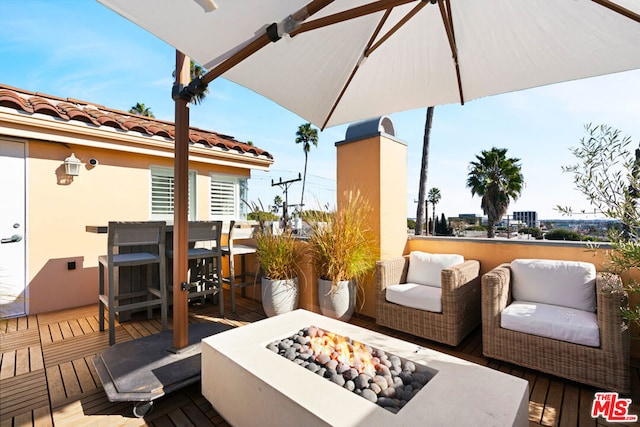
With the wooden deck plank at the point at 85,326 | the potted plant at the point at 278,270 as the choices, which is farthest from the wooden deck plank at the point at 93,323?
the potted plant at the point at 278,270

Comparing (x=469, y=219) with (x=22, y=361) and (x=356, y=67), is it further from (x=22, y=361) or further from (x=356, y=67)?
(x=22, y=361)

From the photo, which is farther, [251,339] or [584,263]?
[584,263]

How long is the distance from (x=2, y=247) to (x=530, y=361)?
602 centimetres

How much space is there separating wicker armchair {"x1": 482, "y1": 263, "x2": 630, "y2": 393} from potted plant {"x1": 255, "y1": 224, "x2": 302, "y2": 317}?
6.65ft

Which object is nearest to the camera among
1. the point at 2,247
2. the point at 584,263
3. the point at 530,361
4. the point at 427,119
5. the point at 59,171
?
the point at 530,361

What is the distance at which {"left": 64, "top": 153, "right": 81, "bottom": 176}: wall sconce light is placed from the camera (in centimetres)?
416

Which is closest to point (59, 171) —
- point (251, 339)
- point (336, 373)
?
point (251, 339)

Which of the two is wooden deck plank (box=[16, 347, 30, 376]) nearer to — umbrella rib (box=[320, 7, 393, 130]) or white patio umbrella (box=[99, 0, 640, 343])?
white patio umbrella (box=[99, 0, 640, 343])

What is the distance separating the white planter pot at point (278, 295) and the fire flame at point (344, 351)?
134 centimetres

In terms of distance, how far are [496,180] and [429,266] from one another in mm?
13636

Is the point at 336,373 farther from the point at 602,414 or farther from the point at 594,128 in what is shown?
the point at 594,128

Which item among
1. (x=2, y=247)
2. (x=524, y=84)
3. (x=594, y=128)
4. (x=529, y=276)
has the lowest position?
(x=529, y=276)

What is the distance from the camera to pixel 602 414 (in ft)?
6.23

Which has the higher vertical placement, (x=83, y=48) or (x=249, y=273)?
(x=83, y=48)
